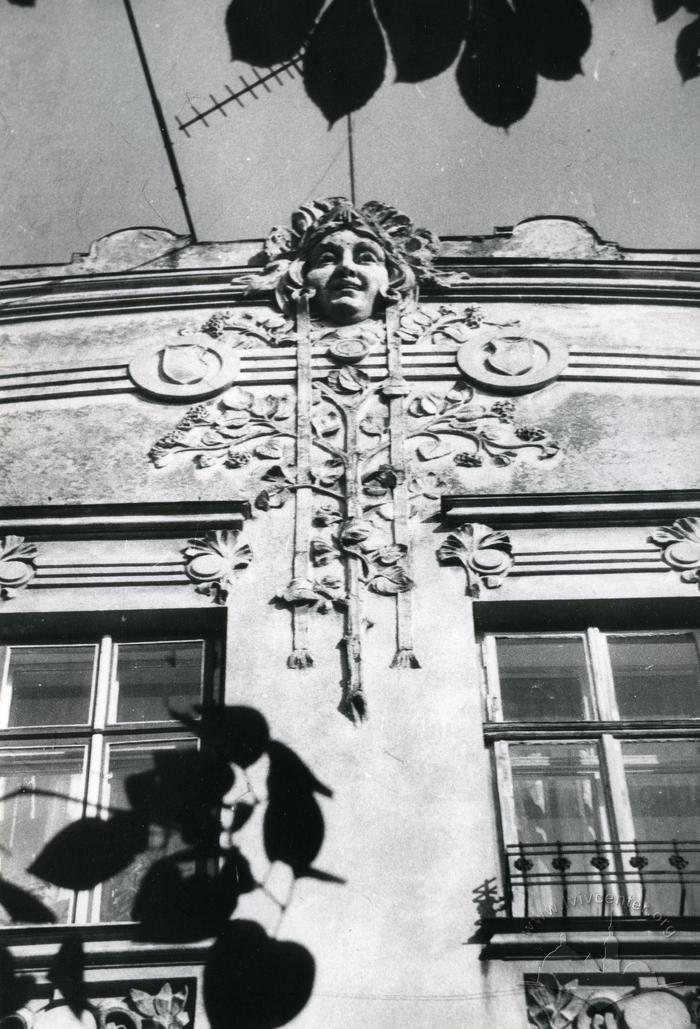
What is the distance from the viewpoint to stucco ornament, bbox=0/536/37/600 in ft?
22.0

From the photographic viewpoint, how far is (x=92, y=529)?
22.5 ft

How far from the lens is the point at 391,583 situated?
6.59 m

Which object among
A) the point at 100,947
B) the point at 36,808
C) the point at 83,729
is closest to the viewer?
the point at 100,947

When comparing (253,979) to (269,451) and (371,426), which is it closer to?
(269,451)

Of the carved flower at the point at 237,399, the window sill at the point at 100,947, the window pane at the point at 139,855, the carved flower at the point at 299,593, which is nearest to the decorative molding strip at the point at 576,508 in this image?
the carved flower at the point at 299,593

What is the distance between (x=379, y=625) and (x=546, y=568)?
93 cm

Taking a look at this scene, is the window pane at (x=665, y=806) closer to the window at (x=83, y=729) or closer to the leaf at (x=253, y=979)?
the leaf at (x=253, y=979)

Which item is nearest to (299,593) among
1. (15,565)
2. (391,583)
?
(391,583)

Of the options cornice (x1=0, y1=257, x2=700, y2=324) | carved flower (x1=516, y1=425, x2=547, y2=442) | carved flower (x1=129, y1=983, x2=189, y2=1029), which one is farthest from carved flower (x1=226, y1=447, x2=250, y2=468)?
carved flower (x1=129, y1=983, x2=189, y2=1029)

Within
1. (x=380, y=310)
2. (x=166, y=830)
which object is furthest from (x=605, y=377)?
(x=166, y=830)

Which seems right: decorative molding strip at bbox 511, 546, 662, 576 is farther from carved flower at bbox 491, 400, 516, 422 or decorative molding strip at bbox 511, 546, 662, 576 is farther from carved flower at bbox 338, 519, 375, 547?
carved flower at bbox 491, 400, 516, 422

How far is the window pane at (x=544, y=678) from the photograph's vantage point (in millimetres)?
6270

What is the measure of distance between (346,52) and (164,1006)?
3.94m

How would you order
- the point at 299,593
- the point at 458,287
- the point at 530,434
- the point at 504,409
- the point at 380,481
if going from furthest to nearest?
the point at 458,287, the point at 504,409, the point at 530,434, the point at 380,481, the point at 299,593
